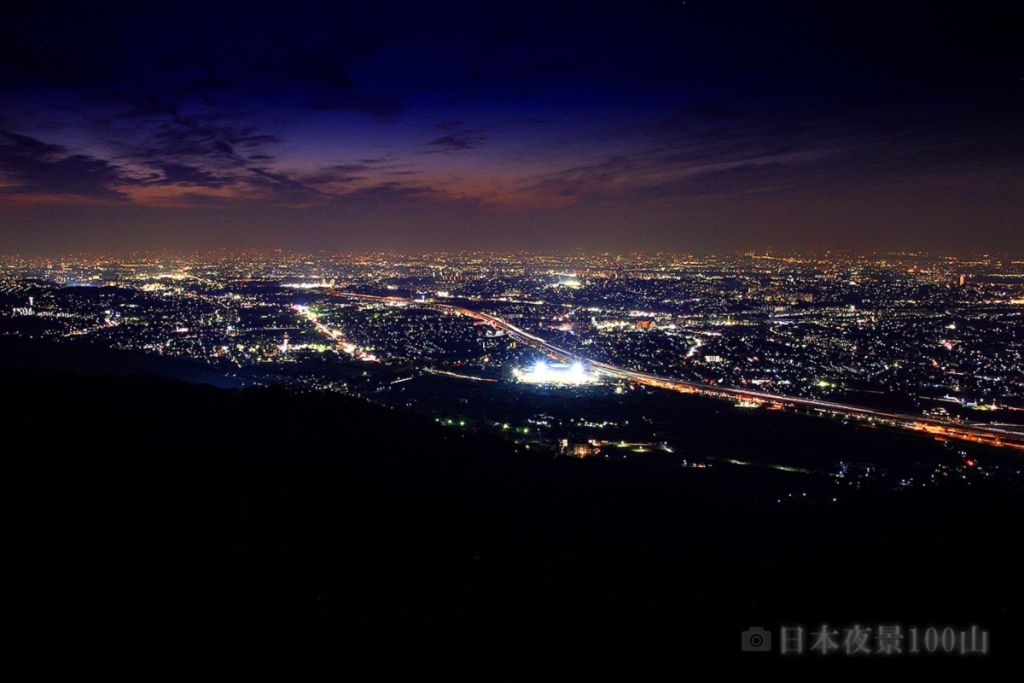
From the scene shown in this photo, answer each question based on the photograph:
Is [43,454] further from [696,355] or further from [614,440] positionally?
[696,355]

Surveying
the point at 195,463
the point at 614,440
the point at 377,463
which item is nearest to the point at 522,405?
the point at 614,440

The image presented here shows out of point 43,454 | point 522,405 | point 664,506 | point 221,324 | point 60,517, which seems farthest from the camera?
point 221,324

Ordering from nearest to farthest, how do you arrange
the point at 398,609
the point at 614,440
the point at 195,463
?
1. the point at 398,609
2. the point at 195,463
3. the point at 614,440

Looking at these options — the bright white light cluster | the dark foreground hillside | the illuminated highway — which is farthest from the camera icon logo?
the bright white light cluster

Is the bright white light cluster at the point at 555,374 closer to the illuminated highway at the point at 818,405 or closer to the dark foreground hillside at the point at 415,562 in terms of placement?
the illuminated highway at the point at 818,405

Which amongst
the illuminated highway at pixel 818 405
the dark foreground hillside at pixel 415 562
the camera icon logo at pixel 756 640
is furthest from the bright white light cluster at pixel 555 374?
the camera icon logo at pixel 756 640

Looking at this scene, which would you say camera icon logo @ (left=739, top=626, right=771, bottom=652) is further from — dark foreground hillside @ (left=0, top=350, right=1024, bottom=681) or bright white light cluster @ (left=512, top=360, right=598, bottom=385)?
bright white light cluster @ (left=512, top=360, right=598, bottom=385)
